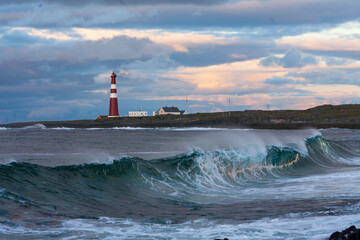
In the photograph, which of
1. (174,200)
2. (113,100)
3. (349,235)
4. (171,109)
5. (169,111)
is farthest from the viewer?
(171,109)

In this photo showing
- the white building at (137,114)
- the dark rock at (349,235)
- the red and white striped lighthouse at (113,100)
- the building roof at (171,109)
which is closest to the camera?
the dark rock at (349,235)

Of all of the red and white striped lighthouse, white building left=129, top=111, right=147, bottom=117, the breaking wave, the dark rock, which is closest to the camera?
the dark rock

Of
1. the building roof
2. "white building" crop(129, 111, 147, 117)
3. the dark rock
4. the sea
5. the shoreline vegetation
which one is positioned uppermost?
the building roof

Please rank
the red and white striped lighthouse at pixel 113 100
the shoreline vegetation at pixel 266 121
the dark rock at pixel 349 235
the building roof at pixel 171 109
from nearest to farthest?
the dark rock at pixel 349 235, the shoreline vegetation at pixel 266 121, the red and white striped lighthouse at pixel 113 100, the building roof at pixel 171 109

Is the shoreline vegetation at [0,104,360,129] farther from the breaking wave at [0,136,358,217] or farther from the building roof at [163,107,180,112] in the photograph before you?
the breaking wave at [0,136,358,217]

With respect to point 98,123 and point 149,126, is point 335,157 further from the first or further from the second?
point 98,123

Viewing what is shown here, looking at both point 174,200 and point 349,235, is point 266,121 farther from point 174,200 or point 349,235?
point 349,235

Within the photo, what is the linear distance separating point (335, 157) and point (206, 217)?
18.6 meters

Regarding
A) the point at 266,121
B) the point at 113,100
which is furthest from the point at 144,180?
the point at 113,100

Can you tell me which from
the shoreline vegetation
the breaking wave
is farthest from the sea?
the shoreline vegetation

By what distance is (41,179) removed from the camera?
12.8 metres

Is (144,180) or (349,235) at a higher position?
(349,235)

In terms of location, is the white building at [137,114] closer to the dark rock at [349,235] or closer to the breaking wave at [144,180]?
the breaking wave at [144,180]

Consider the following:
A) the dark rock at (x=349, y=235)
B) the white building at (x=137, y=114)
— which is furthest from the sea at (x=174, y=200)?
the white building at (x=137, y=114)
